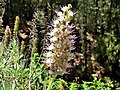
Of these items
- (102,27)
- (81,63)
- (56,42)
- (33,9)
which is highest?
(33,9)

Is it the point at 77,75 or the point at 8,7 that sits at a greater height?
the point at 8,7

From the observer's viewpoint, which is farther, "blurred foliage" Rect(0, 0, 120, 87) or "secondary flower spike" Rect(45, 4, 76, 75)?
"blurred foliage" Rect(0, 0, 120, 87)

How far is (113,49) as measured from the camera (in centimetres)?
527

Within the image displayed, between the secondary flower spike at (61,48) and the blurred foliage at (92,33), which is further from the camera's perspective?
the blurred foliage at (92,33)

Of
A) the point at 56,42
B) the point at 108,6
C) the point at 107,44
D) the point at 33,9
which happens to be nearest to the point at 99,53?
the point at 107,44

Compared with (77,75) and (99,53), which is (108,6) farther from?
(77,75)

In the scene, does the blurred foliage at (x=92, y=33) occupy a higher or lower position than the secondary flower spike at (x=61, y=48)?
higher

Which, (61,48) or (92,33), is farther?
(92,33)

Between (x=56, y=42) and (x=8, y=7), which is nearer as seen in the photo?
(x=56, y=42)

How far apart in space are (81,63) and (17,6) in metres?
1.20

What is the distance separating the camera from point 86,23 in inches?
215

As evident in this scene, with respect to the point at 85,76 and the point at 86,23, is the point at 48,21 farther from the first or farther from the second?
the point at 85,76

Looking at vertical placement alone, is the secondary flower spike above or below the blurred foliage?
below

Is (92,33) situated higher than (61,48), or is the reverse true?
(92,33)
